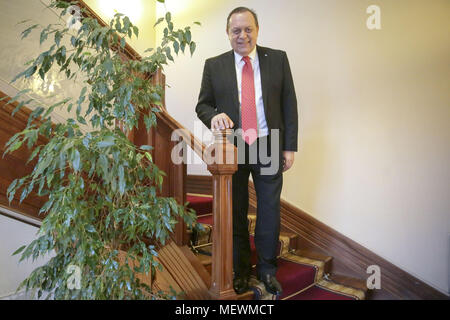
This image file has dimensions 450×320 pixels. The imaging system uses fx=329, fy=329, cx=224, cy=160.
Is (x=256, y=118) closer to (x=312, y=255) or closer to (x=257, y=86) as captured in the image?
(x=257, y=86)

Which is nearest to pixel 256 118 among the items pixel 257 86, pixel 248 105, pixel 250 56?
pixel 248 105

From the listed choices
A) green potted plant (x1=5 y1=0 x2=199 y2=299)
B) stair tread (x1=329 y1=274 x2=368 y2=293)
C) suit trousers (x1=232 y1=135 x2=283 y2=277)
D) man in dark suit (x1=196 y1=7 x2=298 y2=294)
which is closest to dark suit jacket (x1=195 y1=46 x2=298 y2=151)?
man in dark suit (x1=196 y1=7 x2=298 y2=294)

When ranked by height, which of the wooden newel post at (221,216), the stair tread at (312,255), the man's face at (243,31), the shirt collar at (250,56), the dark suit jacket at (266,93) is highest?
the man's face at (243,31)

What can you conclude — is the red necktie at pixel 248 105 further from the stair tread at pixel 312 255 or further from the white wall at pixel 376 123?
the stair tread at pixel 312 255

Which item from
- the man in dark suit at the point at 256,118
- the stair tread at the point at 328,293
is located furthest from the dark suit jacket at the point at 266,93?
the stair tread at the point at 328,293

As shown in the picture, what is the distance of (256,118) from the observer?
1.71 m

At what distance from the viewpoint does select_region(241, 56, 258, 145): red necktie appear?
1.69 metres

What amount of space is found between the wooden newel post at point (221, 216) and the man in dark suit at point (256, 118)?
178 mm

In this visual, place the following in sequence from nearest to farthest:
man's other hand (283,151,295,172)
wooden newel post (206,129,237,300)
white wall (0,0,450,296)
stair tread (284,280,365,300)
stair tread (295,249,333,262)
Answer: wooden newel post (206,129,237,300) → man's other hand (283,151,295,172) → stair tread (284,280,365,300) → white wall (0,0,450,296) → stair tread (295,249,333,262)

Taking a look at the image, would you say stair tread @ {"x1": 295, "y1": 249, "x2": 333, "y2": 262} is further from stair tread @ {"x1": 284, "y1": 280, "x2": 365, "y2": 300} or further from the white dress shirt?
the white dress shirt

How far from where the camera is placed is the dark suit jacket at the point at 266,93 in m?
1.72

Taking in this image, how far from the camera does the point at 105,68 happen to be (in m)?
1.25

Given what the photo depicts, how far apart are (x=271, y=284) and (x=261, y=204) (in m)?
0.41
